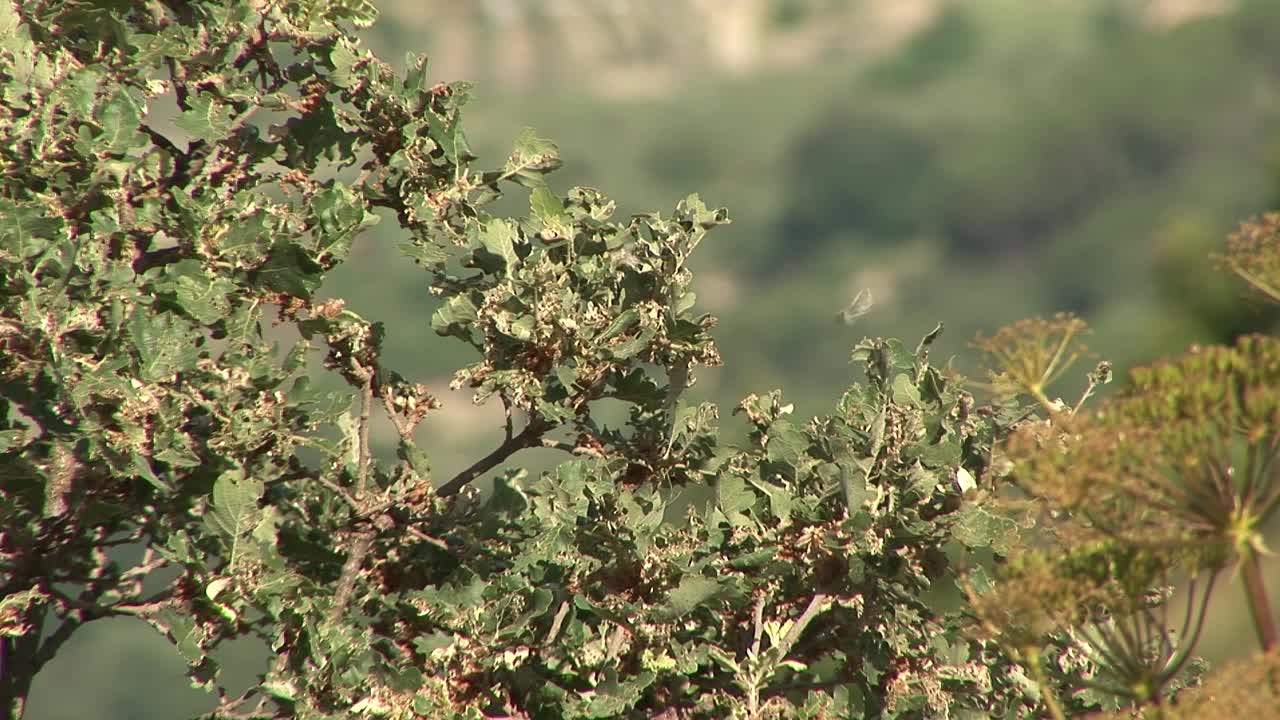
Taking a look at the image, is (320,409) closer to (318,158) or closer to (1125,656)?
(318,158)

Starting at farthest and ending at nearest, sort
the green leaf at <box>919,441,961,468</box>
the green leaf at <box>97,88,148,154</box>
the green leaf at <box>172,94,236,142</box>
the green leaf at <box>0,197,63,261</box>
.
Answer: the green leaf at <box>172,94,236,142</box> → the green leaf at <box>97,88,148,154</box> → the green leaf at <box>919,441,961,468</box> → the green leaf at <box>0,197,63,261</box>

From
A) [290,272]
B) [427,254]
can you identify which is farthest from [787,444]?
[290,272]

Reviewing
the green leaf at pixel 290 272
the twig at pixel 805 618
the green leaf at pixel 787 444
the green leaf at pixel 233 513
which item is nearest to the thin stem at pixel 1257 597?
the twig at pixel 805 618

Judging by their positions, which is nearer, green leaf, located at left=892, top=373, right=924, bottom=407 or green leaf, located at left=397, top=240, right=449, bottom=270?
green leaf, located at left=892, top=373, right=924, bottom=407

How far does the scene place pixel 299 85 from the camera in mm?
5496

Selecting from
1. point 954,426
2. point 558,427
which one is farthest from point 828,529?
point 558,427

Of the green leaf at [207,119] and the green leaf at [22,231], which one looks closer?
the green leaf at [22,231]

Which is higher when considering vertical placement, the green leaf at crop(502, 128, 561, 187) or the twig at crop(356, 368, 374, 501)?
the green leaf at crop(502, 128, 561, 187)

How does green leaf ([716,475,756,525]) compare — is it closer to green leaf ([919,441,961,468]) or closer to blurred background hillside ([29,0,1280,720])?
green leaf ([919,441,961,468])

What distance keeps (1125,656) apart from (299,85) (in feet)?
9.97

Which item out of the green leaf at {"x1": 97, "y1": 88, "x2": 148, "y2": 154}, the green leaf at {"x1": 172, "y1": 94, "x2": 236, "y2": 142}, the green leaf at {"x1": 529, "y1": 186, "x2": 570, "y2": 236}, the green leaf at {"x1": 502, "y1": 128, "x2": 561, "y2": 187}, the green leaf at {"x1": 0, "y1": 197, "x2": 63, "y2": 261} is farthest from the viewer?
the green leaf at {"x1": 502, "y1": 128, "x2": 561, "y2": 187}

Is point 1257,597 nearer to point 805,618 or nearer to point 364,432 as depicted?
point 805,618

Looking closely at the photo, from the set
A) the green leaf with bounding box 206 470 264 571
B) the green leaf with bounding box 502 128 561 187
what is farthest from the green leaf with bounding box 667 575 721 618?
the green leaf with bounding box 502 128 561 187

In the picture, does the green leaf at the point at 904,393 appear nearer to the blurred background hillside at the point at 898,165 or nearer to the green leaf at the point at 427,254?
the green leaf at the point at 427,254
